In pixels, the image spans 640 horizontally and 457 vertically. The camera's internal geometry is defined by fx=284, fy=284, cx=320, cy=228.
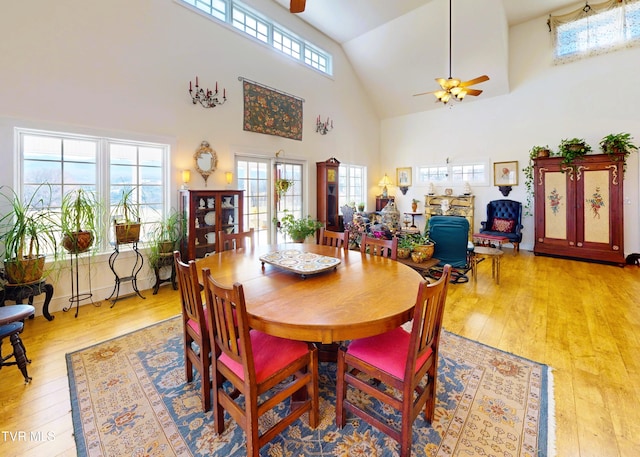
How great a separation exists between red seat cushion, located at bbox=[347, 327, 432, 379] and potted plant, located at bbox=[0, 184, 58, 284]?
321 centimetres

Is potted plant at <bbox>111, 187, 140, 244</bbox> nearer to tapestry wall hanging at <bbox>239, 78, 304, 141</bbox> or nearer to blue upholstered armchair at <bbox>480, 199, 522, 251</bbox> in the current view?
tapestry wall hanging at <bbox>239, 78, 304, 141</bbox>

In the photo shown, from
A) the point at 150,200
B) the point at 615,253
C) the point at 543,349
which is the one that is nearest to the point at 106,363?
the point at 150,200

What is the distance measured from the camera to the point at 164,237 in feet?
12.8

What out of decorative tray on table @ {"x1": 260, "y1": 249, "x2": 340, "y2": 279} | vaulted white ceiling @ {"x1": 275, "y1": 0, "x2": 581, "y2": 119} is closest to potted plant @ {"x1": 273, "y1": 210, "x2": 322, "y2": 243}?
decorative tray on table @ {"x1": 260, "y1": 249, "x2": 340, "y2": 279}

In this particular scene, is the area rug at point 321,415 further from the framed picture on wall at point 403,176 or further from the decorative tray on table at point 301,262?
the framed picture on wall at point 403,176

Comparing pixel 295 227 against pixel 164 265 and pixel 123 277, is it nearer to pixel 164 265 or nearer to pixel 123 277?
pixel 164 265

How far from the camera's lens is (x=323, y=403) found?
1.78 meters

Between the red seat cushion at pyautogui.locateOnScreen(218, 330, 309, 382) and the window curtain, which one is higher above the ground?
the window curtain

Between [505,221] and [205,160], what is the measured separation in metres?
6.25

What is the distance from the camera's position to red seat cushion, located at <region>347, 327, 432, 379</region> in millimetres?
1439

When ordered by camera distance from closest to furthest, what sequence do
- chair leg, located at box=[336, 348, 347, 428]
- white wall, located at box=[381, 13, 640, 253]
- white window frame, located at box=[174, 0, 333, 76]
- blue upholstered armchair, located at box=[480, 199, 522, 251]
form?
chair leg, located at box=[336, 348, 347, 428] < white window frame, located at box=[174, 0, 333, 76] < white wall, located at box=[381, 13, 640, 253] < blue upholstered armchair, located at box=[480, 199, 522, 251]

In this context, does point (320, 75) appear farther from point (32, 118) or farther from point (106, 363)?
point (106, 363)

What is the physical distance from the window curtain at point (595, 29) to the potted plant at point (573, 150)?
180cm

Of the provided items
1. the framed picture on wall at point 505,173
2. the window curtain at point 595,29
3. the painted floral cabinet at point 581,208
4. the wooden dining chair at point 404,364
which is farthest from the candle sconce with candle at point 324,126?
the wooden dining chair at point 404,364
